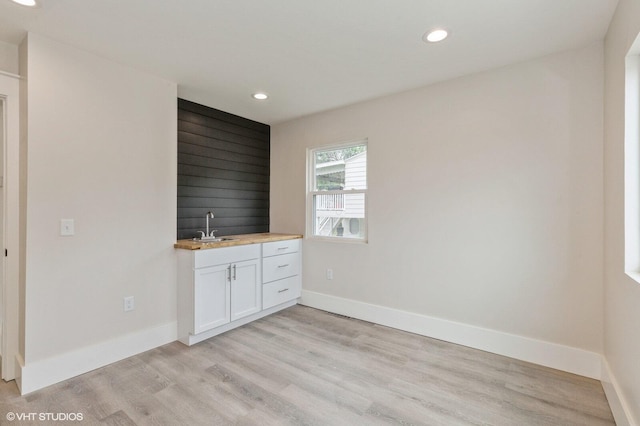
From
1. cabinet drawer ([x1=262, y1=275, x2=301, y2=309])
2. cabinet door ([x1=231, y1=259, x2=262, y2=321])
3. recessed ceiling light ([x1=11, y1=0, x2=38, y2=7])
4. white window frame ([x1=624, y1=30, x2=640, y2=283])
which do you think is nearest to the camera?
white window frame ([x1=624, y1=30, x2=640, y2=283])

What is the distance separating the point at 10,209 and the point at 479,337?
3.82 metres

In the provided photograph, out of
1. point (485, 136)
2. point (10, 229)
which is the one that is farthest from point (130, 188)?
point (485, 136)

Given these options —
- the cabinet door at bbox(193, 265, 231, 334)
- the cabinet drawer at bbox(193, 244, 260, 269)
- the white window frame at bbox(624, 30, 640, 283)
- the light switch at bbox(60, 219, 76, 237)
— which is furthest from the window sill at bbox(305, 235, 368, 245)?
the light switch at bbox(60, 219, 76, 237)

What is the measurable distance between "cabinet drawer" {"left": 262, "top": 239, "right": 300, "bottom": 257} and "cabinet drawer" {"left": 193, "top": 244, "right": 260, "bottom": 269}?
124 millimetres

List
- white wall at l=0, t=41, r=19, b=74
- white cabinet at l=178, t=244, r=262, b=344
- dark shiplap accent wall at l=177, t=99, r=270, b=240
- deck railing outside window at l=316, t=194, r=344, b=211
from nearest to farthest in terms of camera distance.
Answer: white wall at l=0, t=41, r=19, b=74 < white cabinet at l=178, t=244, r=262, b=344 < dark shiplap accent wall at l=177, t=99, r=270, b=240 < deck railing outside window at l=316, t=194, r=344, b=211

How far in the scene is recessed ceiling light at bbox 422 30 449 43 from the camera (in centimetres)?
212

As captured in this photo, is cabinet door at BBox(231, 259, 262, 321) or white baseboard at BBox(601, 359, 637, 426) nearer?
white baseboard at BBox(601, 359, 637, 426)

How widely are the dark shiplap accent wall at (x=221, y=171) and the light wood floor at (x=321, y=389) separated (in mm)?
1454

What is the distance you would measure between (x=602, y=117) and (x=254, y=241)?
Answer: 10.3 ft

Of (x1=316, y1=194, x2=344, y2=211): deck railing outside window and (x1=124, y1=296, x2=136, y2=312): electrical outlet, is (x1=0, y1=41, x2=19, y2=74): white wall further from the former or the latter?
(x1=316, y1=194, x2=344, y2=211): deck railing outside window

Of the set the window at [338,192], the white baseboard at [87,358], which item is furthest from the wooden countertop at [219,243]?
the white baseboard at [87,358]

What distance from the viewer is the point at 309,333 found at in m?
3.10

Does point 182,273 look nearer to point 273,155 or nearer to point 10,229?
point 10,229

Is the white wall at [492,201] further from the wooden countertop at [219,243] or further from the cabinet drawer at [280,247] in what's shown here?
the wooden countertop at [219,243]
